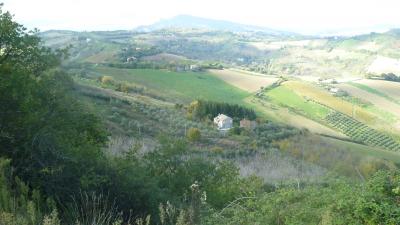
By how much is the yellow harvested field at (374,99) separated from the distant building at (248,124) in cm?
3407

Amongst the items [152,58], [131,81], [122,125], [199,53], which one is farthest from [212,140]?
[199,53]

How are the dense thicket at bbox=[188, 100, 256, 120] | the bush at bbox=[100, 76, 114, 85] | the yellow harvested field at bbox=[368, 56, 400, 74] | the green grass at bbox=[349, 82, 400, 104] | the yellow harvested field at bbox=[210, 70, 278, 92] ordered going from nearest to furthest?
the dense thicket at bbox=[188, 100, 256, 120]
the bush at bbox=[100, 76, 114, 85]
the yellow harvested field at bbox=[210, 70, 278, 92]
the green grass at bbox=[349, 82, 400, 104]
the yellow harvested field at bbox=[368, 56, 400, 74]

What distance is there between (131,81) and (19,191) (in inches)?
2697

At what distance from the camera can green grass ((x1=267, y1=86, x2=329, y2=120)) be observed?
72300mm

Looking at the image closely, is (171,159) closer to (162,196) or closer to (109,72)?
(162,196)

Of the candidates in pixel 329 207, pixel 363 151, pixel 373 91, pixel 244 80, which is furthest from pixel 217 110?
pixel 329 207

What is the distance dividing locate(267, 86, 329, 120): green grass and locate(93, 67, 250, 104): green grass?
5555 millimetres

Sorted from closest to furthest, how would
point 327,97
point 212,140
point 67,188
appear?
point 67,188, point 212,140, point 327,97

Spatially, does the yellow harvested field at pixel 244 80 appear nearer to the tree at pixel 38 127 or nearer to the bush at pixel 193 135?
the bush at pixel 193 135

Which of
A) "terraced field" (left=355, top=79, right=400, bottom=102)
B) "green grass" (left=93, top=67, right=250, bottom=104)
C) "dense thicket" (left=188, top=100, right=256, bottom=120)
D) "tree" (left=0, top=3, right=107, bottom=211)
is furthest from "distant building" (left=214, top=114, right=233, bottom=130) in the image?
"terraced field" (left=355, top=79, right=400, bottom=102)

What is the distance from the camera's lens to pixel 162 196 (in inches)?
392

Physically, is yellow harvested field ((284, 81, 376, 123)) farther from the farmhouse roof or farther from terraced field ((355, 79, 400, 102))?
the farmhouse roof

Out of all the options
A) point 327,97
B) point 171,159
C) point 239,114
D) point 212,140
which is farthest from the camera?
point 327,97

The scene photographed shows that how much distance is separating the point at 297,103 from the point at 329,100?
29.2ft
